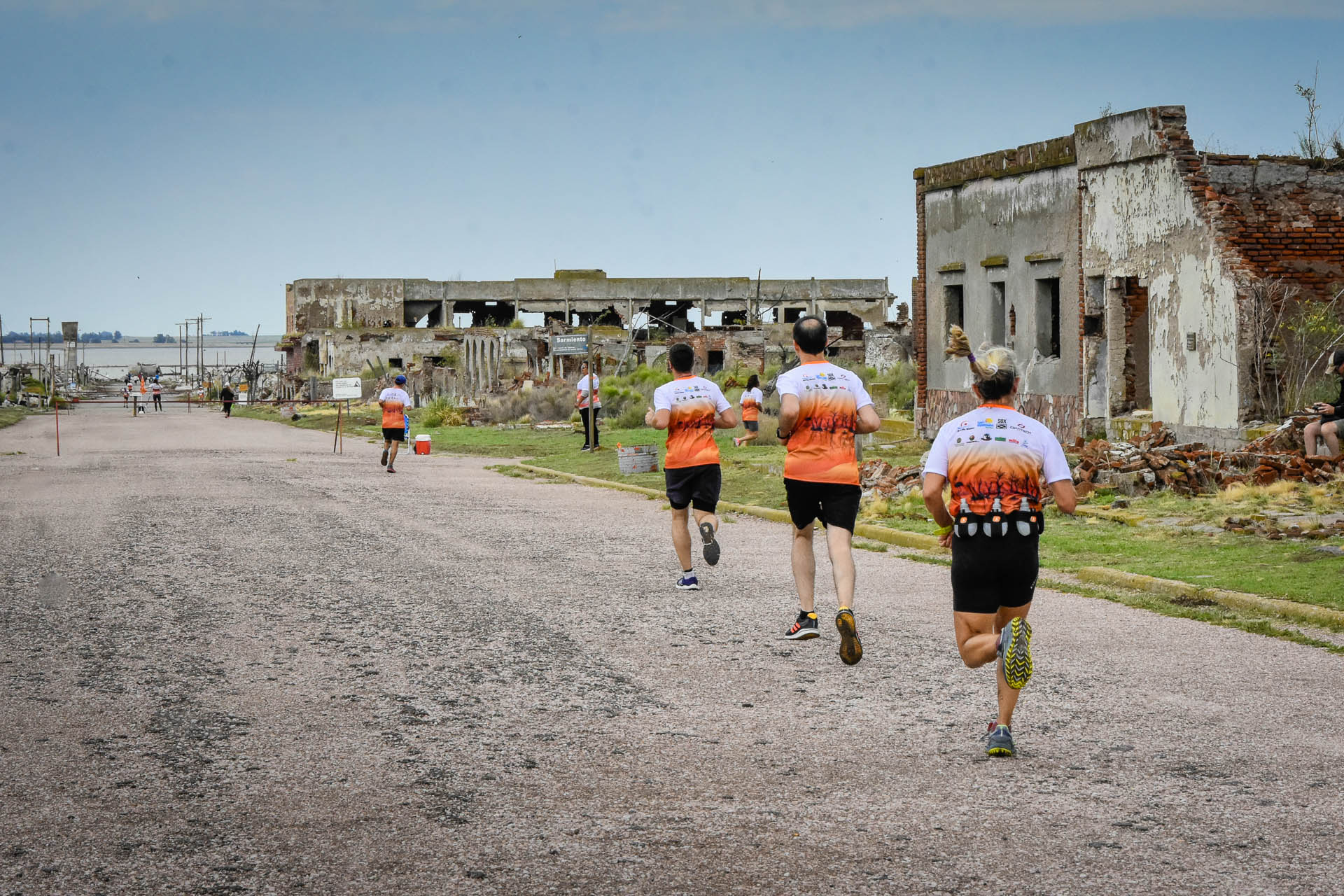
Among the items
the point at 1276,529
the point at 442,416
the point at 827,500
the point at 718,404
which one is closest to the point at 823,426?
the point at 827,500

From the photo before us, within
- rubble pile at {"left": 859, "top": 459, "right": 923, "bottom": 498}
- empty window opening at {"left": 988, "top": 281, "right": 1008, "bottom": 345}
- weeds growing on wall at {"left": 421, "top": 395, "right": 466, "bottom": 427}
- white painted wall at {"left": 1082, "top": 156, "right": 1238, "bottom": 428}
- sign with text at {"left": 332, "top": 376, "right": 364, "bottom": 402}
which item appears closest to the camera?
rubble pile at {"left": 859, "top": 459, "right": 923, "bottom": 498}

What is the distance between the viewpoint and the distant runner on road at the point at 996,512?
225 inches

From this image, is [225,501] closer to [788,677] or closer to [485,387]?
[788,677]

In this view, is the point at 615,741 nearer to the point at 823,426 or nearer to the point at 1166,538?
the point at 823,426

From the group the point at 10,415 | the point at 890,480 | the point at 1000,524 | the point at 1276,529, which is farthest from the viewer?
the point at 10,415

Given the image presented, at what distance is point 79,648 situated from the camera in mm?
8250

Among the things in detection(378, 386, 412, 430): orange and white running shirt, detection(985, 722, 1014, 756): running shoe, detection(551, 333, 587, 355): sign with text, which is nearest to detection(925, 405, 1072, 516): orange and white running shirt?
detection(985, 722, 1014, 756): running shoe

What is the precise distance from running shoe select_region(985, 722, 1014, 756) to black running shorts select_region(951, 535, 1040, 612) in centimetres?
51

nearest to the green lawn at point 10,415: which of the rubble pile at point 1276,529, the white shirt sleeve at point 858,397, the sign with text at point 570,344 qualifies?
the sign with text at point 570,344

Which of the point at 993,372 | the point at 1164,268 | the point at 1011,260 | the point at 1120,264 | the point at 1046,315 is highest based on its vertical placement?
the point at 1011,260

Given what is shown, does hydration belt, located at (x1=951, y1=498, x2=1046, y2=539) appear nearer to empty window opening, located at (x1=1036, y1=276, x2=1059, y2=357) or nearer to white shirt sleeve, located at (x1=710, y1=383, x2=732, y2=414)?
white shirt sleeve, located at (x1=710, y1=383, x2=732, y2=414)

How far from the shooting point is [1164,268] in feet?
66.6

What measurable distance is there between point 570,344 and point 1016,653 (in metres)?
25.6

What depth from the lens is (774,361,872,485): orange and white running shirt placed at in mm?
8086
